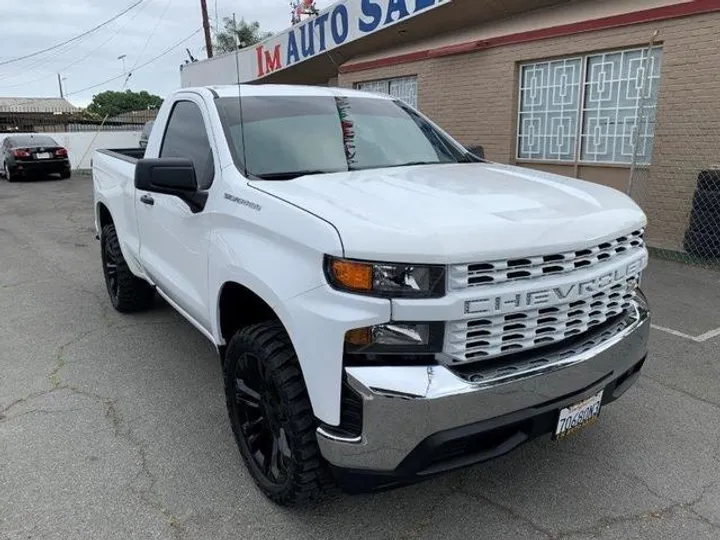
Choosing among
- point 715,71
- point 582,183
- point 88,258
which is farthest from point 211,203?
point 715,71

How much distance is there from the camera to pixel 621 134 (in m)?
8.96

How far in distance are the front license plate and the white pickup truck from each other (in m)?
0.01

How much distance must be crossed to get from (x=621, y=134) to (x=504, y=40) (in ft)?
8.50

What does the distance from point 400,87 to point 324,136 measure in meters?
10.1

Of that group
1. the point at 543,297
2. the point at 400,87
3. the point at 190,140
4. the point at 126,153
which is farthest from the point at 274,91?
the point at 400,87

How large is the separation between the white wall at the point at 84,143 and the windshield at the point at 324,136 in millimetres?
24291

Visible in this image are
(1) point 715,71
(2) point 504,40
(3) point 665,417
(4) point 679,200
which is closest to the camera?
(3) point 665,417

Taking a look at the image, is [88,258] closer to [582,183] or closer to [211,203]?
[211,203]

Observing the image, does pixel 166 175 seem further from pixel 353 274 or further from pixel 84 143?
pixel 84 143

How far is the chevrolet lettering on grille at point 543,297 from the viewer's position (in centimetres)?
227

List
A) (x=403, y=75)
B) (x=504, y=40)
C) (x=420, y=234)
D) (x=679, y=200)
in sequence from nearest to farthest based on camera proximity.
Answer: (x=420, y=234) → (x=679, y=200) → (x=504, y=40) → (x=403, y=75)

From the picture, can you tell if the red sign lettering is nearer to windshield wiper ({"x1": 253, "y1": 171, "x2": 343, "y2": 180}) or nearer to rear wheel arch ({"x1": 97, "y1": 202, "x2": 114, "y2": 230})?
rear wheel arch ({"x1": 97, "y1": 202, "x2": 114, "y2": 230})

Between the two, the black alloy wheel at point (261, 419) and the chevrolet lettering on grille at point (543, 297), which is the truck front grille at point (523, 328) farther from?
the black alloy wheel at point (261, 419)

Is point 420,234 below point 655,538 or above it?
above
